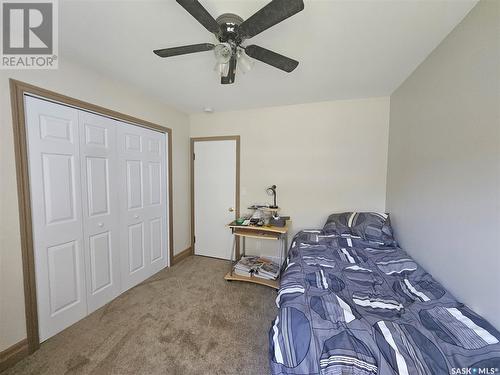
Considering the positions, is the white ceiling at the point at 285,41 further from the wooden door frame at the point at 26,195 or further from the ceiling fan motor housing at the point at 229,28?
the wooden door frame at the point at 26,195

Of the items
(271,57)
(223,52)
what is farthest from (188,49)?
(271,57)

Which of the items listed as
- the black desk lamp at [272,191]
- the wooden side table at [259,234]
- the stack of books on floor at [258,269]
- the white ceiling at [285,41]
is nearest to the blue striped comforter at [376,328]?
the wooden side table at [259,234]

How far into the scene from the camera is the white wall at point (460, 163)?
1039 millimetres

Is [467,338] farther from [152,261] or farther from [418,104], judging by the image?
[152,261]

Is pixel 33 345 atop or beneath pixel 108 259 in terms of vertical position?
beneath

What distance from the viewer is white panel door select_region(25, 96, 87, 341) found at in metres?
1.54

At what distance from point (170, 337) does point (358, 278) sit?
1612 millimetres

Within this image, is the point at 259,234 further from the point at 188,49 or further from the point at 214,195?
the point at 188,49

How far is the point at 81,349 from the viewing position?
1548mm

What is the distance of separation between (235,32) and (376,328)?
173 cm

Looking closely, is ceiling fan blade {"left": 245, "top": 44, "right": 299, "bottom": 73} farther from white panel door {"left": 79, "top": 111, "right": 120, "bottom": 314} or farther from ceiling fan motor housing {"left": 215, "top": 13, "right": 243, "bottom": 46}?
white panel door {"left": 79, "top": 111, "right": 120, "bottom": 314}

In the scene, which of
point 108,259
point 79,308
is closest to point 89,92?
point 108,259

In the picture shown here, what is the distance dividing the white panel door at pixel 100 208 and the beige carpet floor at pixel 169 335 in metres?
0.26

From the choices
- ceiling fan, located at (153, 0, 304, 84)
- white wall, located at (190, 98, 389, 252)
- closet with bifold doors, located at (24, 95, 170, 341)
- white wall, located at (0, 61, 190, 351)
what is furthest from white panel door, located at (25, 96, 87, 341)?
white wall, located at (190, 98, 389, 252)
